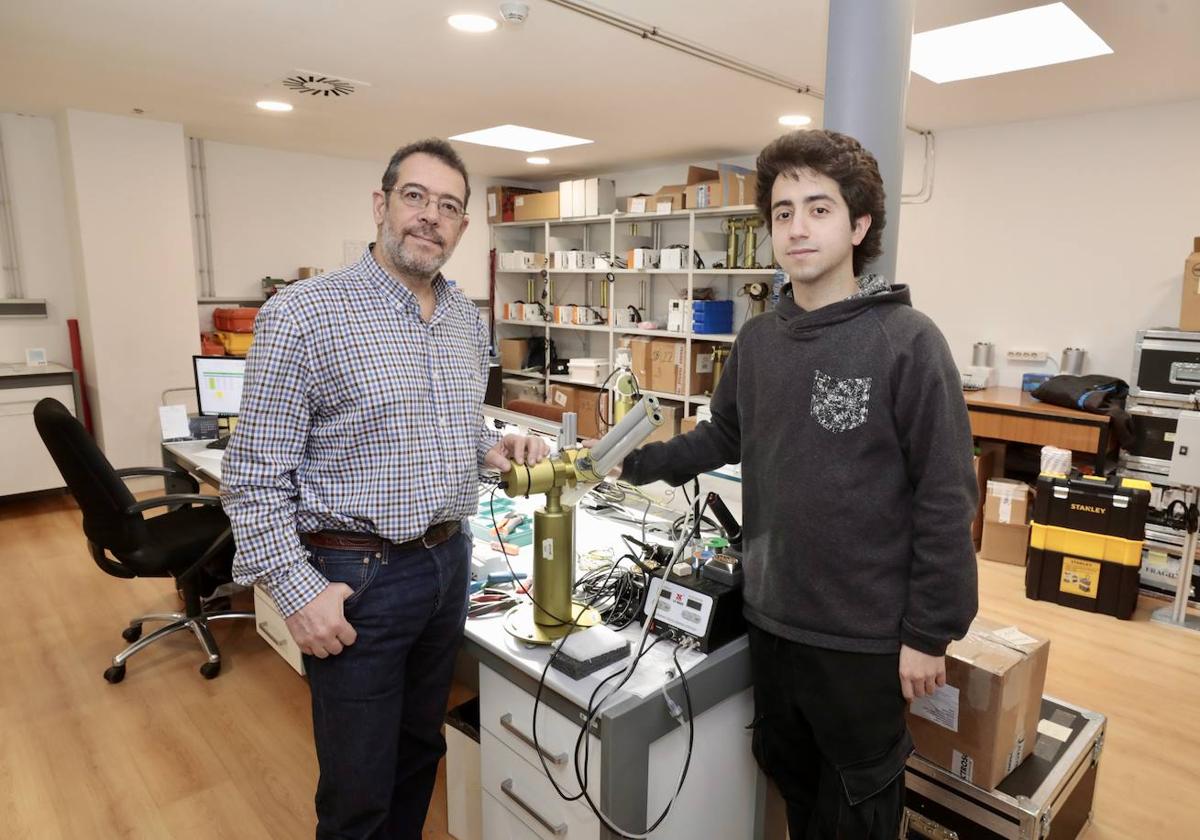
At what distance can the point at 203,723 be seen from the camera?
2484 mm

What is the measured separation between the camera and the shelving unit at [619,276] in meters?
5.61

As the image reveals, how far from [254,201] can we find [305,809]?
186 inches

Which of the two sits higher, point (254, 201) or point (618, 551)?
point (254, 201)

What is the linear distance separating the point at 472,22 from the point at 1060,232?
3.65 metres

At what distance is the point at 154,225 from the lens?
15.7 feet

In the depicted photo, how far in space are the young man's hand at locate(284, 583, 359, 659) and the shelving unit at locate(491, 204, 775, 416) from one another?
439 centimetres

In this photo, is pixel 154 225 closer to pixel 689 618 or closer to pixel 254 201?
pixel 254 201

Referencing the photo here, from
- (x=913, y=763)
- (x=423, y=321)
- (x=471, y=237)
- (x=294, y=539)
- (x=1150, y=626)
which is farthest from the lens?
(x=471, y=237)

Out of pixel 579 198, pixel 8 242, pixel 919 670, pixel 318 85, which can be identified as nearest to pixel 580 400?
pixel 579 198

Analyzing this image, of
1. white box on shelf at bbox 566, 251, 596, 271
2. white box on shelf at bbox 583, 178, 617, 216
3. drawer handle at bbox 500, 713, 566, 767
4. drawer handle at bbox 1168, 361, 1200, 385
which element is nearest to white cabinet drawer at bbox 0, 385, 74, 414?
white box on shelf at bbox 566, 251, 596, 271

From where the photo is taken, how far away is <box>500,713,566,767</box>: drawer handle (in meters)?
1.42

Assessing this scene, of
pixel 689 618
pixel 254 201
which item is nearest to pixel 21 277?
pixel 254 201

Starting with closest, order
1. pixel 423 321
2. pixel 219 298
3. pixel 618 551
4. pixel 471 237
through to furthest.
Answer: pixel 423 321 → pixel 618 551 → pixel 219 298 → pixel 471 237

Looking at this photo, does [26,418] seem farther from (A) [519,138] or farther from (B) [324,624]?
(B) [324,624]
